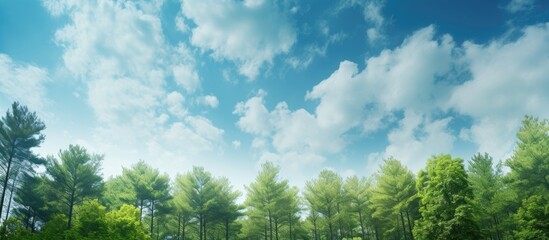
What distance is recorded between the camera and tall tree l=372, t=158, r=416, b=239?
32.2 metres

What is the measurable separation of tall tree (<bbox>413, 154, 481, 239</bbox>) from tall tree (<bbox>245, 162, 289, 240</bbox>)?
15.2 metres

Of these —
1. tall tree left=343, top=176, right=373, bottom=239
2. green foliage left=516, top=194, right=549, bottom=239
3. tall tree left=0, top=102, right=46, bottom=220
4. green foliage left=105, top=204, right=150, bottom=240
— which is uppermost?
tall tree left=0, top=102, right=46, bottom=220

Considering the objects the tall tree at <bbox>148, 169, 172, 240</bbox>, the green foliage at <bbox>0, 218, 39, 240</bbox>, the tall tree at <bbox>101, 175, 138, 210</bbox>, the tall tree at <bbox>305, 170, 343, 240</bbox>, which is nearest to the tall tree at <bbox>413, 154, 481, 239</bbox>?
the tall tree at <bbox>305, 170, 343, 240</bbox>

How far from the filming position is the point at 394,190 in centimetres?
3288

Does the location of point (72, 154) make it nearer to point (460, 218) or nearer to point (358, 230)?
point (460, 218)

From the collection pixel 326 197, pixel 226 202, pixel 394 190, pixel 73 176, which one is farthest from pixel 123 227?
pixel 394 190

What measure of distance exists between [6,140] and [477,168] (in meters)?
48.1

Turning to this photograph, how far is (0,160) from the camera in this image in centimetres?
2425

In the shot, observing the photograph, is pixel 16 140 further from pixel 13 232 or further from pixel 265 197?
pixel 265 197

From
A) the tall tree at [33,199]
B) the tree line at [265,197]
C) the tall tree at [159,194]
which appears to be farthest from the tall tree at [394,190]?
the tall tree at [33,199]

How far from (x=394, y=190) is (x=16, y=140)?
36896mm

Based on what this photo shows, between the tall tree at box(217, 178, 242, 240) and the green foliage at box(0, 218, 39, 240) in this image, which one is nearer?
the green foliage at box(0, 218, 39, 240)

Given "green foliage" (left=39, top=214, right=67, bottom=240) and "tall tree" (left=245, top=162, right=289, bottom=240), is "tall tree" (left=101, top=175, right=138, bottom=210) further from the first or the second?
"tall tree" (left=245, top=162, right=289, bottom=240)

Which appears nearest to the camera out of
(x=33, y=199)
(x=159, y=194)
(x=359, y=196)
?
(x=33, y=199)
